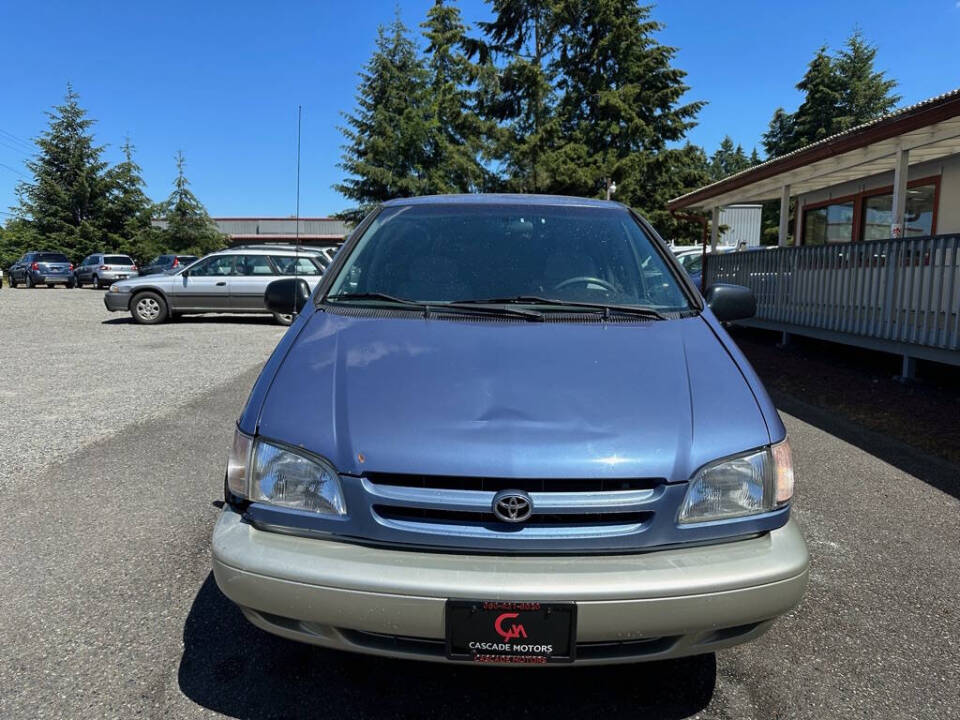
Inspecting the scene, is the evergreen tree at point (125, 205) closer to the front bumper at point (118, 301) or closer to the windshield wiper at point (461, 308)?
the front bumper at point (118, 301)

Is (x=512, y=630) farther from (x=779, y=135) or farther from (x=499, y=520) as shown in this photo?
(x=779, y=135)

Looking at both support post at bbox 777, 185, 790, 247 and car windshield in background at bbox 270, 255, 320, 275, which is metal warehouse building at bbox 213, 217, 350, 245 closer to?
car windshield in background at bbox 270, 255, 320, 275

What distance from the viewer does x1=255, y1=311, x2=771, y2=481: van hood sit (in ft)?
6.36

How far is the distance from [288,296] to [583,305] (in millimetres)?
1487

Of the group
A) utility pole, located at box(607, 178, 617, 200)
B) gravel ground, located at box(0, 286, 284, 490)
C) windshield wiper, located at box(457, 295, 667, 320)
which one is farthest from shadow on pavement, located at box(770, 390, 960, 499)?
utility pole, located at box(607, 178, 617, 200)

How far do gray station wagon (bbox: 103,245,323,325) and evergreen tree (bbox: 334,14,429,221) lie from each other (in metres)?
20.7

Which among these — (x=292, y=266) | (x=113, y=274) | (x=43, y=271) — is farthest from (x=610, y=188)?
(x=43, y=271)

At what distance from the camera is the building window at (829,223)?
1530 cm

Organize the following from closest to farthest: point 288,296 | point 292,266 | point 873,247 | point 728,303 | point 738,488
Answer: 1. point 738,488
2. point 728,303
3. point 288,296
4. point 873,247
5. point 292,266

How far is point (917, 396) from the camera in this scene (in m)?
7.11

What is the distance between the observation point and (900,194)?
9.70 meters

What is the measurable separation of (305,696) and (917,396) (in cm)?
700

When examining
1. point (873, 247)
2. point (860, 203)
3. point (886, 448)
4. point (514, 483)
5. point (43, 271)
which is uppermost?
point (860, 203)

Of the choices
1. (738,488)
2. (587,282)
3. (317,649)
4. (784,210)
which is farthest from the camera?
(784,210)
